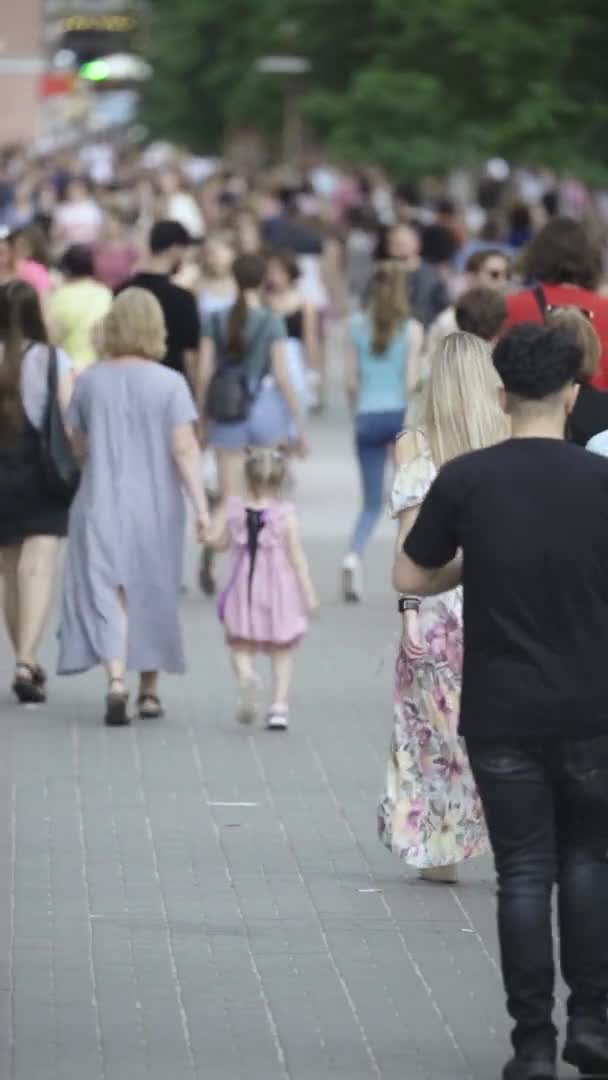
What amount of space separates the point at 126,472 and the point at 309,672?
1.94 meters

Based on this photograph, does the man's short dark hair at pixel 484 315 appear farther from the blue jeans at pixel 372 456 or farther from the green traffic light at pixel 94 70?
the green traffic light at pixel 94 70

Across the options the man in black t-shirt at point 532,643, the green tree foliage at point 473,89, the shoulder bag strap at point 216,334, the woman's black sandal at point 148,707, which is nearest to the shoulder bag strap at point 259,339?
the shoulder bag strap at point 216,334

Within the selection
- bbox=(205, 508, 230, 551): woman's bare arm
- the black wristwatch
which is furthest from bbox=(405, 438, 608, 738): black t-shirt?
bbox=(205, 508, 230, 551): woman's bare arm

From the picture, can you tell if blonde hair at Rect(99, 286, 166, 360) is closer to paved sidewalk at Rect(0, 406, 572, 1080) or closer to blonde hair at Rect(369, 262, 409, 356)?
paved sidewalk at Rect(0, 406, 572, 1080)

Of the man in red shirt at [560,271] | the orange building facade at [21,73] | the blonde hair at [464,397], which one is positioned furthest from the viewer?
the orange building facade at [21,73]

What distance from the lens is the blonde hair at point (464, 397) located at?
8312 mm

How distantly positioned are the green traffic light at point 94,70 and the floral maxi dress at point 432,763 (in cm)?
3174

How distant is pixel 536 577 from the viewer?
257 inches

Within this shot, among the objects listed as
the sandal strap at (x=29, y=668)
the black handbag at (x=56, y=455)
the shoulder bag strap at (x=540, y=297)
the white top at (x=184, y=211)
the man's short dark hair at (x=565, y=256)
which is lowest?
the white top at (x=184, y=211)

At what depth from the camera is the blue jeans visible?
627 inches

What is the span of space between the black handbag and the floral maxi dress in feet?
11.8

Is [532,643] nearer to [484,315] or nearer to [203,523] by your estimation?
[484,315]

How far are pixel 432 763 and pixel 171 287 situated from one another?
6.12m

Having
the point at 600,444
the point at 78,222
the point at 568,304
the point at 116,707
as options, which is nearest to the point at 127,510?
the point at 116,707
